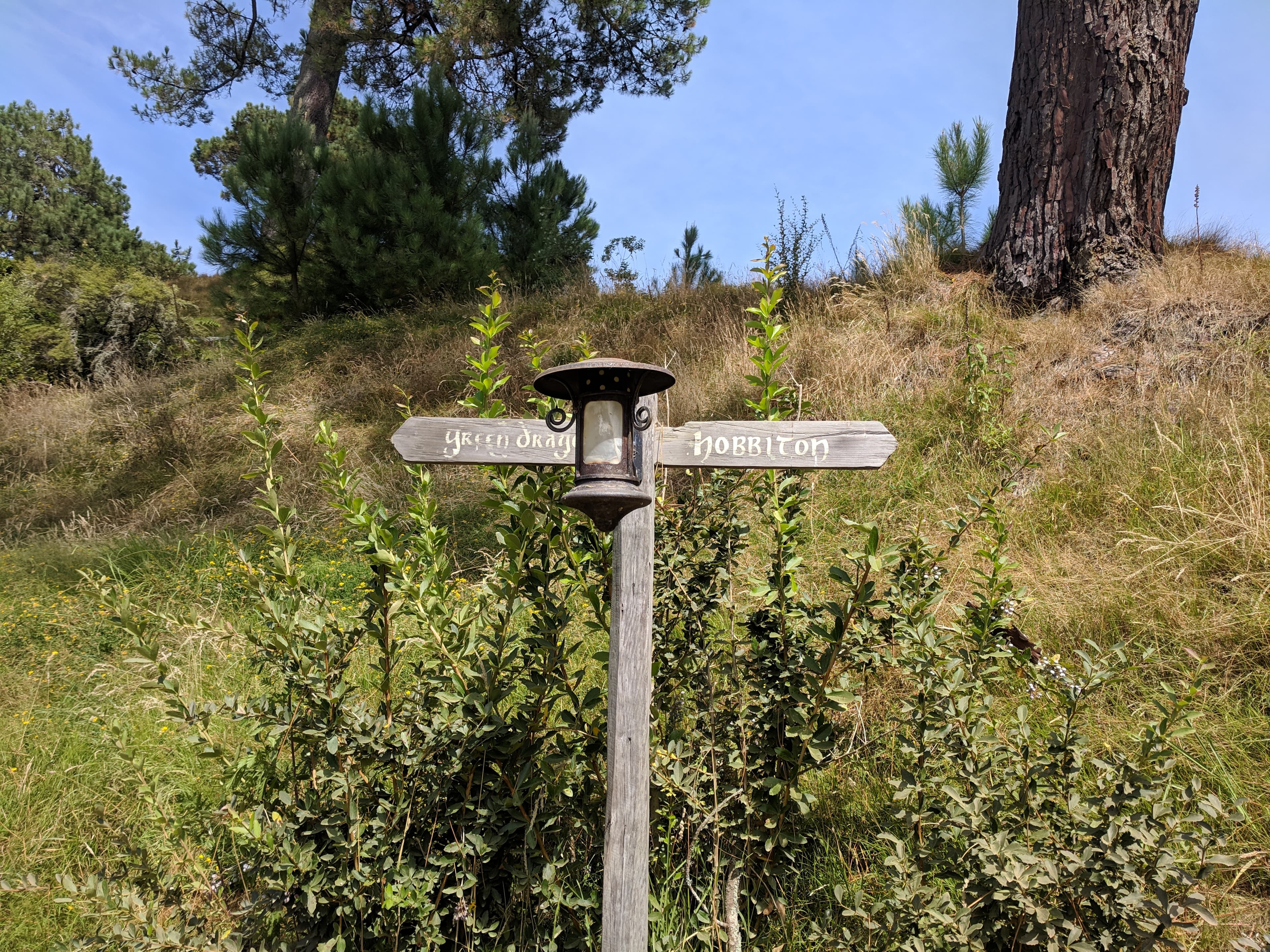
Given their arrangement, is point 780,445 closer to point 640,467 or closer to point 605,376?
point 640,467

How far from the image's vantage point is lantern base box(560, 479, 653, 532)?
1586 mm

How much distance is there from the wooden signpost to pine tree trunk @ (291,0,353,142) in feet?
35.7

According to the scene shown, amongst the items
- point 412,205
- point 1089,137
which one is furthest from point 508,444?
point 412,205

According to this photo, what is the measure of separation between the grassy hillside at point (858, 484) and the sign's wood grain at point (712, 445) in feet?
3.79

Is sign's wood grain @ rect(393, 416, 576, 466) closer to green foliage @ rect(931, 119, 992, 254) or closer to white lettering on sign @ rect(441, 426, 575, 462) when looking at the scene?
white lettering on sign @ rect(441, 426, 575, 462)

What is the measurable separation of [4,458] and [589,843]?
877 cm

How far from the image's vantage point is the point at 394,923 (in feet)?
6.02

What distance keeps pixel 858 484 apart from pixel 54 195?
2633 centimetres

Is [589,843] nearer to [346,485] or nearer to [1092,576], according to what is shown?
[346,485]

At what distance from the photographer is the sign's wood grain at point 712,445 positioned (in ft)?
5.90

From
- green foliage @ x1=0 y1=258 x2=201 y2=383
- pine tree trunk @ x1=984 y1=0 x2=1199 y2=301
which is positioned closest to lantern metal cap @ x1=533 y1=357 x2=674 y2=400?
pine tree trunk @ x1=984 y1=0 x2=1199 y2=301

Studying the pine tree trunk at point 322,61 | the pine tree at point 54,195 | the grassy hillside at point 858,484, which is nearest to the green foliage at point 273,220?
the pine tree trunk at point 322,61

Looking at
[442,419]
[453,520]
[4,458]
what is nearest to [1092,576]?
[442,419]

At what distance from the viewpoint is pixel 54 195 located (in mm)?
20828
